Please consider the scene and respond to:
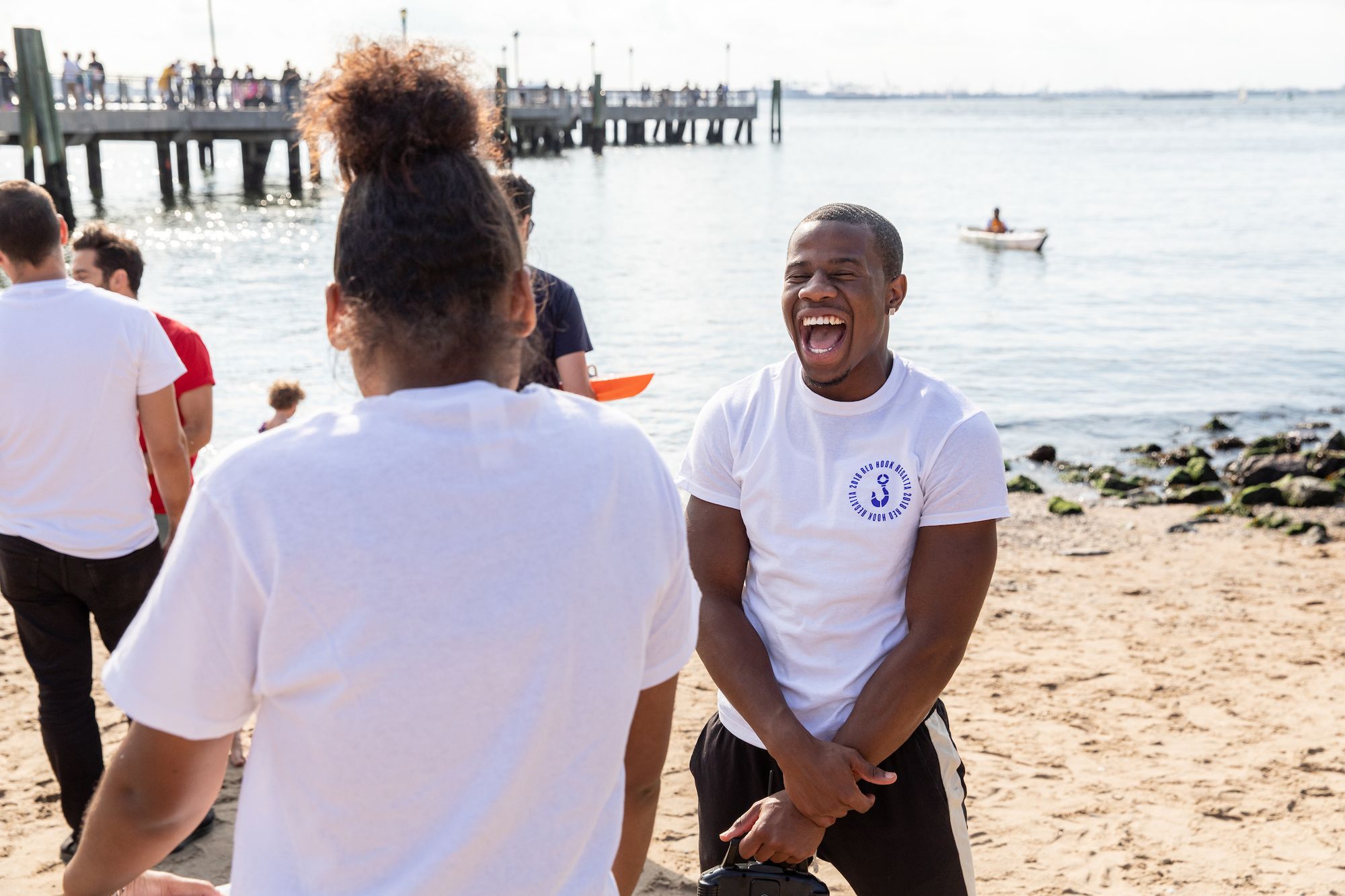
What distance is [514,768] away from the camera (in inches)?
53.9

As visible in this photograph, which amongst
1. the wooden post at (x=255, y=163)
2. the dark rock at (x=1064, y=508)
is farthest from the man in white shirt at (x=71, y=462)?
the wooden post at (x=255, y=163)

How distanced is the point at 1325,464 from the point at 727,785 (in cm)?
1129

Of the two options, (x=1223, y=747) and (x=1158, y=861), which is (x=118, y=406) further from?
(x=1223, y=747)

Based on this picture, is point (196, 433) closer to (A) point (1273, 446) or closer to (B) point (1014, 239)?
(A) point (1273, 446)

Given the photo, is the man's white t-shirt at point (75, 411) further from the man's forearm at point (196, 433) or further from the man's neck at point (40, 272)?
the man's forearm at point (196, 433)

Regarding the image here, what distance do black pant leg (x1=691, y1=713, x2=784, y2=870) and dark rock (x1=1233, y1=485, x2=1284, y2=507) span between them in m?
9.46

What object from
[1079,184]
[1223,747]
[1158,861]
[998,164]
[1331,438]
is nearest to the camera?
[1158,861]

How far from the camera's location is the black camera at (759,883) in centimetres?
238

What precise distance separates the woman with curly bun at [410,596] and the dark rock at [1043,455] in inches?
499

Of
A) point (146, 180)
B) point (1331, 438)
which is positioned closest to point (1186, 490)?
point (1331, 438)

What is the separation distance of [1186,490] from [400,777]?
11.4m

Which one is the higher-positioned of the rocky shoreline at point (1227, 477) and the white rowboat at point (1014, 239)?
the white rowboat at point (1014, 239)

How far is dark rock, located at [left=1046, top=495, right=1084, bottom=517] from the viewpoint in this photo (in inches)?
418

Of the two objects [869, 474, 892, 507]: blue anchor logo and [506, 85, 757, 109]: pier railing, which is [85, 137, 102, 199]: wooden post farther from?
[869, 474, 892, 507]: blue anchor logo
